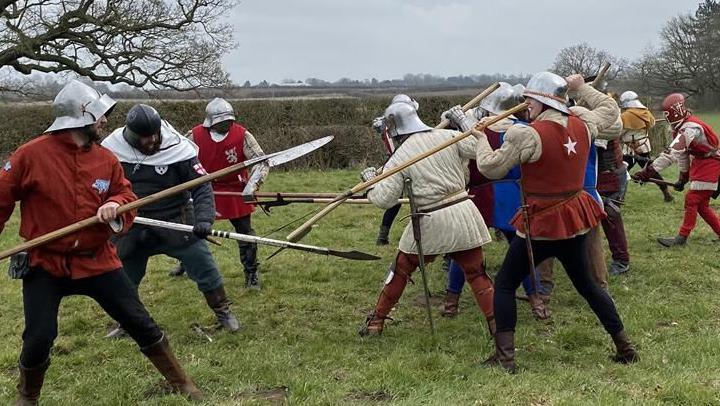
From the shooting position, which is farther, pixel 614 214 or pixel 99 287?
pixel 614 214

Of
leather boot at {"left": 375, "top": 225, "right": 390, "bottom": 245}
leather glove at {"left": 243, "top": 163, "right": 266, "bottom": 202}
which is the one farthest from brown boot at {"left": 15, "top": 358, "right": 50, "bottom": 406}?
leather boot at {"left": 375, "top": 225, "right": 390, "bottom": 245}

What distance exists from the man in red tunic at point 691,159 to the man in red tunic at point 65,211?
580 centimetres

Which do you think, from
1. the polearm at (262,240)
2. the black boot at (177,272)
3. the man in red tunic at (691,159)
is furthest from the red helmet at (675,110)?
the black boot at (177,272)

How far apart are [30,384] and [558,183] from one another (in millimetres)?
3259

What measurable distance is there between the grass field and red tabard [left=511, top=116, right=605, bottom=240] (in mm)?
916

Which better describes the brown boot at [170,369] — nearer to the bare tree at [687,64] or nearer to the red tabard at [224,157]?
the red tabard at [224,157]

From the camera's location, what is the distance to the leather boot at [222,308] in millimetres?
5133

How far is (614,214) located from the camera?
6312 millimetres

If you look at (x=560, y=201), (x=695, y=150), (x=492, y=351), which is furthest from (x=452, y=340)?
(x=695, y=150)

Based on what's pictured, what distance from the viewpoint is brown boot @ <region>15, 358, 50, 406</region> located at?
362 centimetres

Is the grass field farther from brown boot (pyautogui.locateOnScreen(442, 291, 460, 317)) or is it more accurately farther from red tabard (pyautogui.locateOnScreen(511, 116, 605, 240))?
red tabard (pyautogui.locateOnScreen(511, 116, 605, 240))

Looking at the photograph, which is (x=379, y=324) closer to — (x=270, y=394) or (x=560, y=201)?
(x=270, y=394)

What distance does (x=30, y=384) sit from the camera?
12.0ft

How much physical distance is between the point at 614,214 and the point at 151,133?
4290 millimetres
